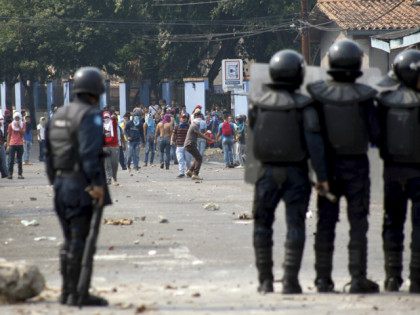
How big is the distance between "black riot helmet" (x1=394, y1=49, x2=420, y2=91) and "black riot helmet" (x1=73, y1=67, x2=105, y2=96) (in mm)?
2310

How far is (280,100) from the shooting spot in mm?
10008

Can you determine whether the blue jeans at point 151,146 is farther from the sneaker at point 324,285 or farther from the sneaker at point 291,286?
the sneaker at point 291,286

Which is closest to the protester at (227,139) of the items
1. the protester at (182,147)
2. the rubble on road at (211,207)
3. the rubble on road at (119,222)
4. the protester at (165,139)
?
the protester at (165,139)

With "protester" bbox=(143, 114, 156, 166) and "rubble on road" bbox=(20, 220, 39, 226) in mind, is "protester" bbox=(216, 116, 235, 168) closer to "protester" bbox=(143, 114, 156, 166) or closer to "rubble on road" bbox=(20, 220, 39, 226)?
"protester" bbox=(143, 114, 156, 166)

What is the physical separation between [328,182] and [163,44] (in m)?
53.7

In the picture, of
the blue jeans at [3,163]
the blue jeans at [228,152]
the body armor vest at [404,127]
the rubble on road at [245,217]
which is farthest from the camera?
the blue jeans at [228,152]

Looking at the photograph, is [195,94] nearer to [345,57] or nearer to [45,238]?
[45,238]

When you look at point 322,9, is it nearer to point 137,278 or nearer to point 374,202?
point 374,202

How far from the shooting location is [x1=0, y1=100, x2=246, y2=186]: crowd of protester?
30.8 meters

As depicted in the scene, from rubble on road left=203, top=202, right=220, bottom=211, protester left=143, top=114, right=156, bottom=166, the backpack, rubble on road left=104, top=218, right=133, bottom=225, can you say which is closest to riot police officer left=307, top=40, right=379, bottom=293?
rubble on road left=104, top=218, right=133, bottom=225

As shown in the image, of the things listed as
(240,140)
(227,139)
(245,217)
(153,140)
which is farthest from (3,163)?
(245,217)

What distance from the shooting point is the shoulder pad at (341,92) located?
1005cm

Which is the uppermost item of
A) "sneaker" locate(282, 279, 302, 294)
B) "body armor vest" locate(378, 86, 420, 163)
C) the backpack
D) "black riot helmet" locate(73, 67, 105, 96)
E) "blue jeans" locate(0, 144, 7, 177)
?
"black riot helmet" locate(73, 67, 105, 96)

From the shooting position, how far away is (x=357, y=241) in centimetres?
1019
